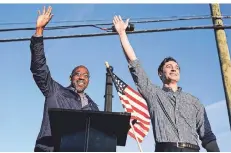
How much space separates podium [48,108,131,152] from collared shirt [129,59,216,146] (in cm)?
34

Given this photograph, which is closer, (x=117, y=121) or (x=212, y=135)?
(x=117, y=121)

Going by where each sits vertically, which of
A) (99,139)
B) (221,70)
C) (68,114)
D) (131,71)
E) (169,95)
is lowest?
(99,139)

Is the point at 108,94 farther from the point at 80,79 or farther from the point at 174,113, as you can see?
the point at 174,113

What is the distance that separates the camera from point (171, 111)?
154 inches

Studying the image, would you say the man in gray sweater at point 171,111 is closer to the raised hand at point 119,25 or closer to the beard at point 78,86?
the raised hand at point 119,25

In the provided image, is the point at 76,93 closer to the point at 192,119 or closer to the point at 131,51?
the point at 131,51

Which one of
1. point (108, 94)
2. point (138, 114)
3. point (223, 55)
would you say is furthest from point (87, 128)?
point (138, 114)

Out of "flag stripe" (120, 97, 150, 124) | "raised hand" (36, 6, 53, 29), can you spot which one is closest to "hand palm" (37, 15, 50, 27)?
"raised hand" (36, 6, 53, 29)

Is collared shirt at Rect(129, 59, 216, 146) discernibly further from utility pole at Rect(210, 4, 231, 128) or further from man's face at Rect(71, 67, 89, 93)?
utility pole at Rect(210, 4, 231, 128)

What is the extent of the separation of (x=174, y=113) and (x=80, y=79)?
1695mm

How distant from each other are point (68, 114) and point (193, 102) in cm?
140

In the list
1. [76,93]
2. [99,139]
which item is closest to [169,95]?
[99,139]

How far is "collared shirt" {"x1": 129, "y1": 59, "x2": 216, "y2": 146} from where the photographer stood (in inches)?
148

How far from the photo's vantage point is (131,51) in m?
4.20
